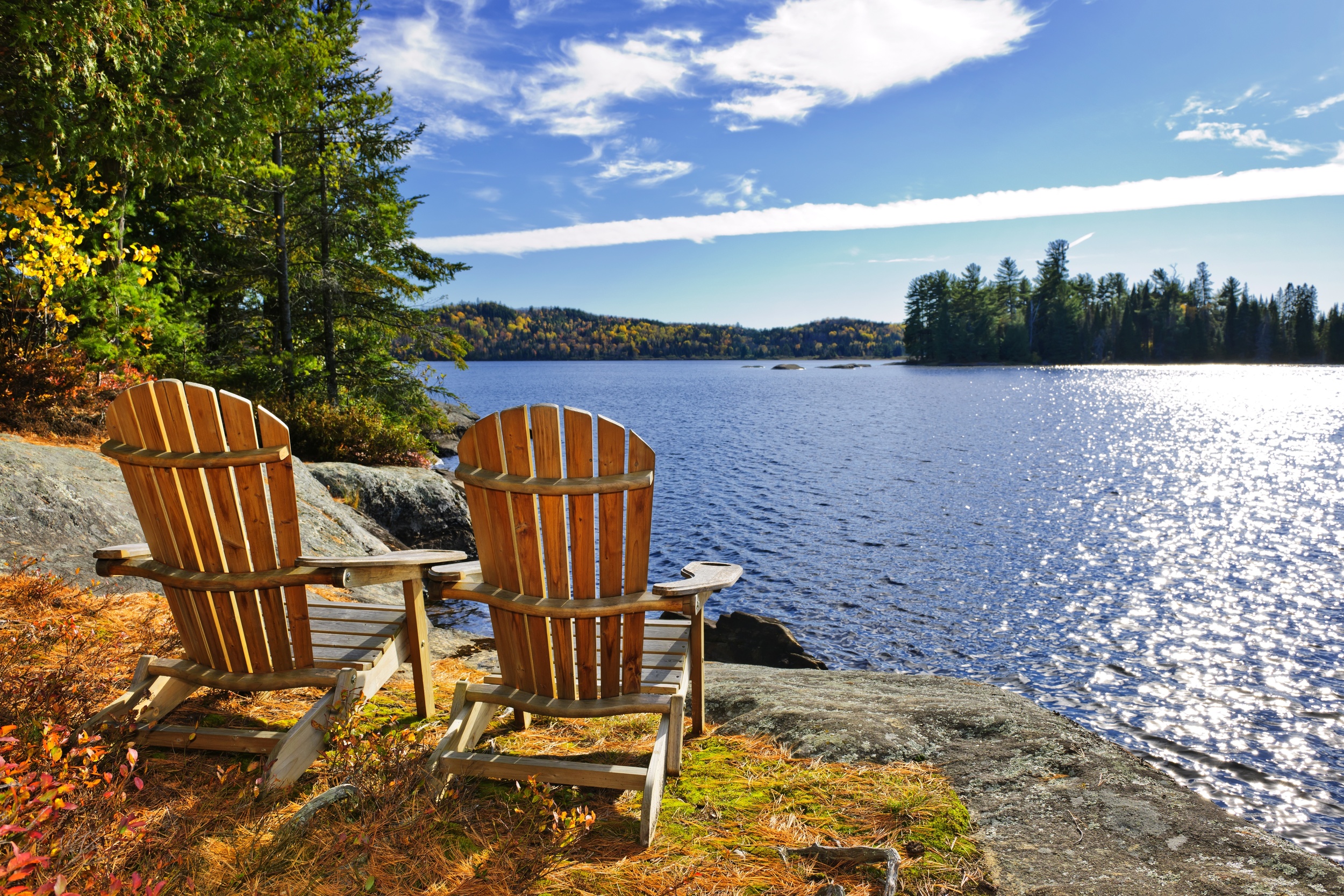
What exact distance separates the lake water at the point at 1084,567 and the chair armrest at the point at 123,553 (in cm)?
739

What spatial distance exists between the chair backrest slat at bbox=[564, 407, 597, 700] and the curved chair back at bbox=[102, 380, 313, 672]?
3.55 ft

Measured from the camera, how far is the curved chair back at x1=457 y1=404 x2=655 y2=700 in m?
2.56

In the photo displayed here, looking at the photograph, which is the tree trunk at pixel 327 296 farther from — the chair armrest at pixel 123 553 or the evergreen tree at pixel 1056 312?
the evergreen tree at pixel 1056 312

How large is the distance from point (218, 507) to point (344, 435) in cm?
1001

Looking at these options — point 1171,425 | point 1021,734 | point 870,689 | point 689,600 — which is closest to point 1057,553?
point 870,689

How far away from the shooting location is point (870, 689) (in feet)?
15.8

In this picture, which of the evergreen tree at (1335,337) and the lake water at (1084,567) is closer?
the lake water at (1084,567)

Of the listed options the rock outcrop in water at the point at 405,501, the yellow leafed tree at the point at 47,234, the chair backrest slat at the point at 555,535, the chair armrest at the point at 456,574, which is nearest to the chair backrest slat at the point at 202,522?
the chair armrest at the point at 456,574

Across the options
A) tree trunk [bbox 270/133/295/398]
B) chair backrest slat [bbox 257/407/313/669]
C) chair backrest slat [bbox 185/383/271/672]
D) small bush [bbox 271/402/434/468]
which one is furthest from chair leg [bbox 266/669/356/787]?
tree trunk [bbox 270/133/295/398]

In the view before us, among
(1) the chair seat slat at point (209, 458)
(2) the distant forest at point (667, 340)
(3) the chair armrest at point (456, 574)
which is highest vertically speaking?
(2) the distant forest at point (667, 340)

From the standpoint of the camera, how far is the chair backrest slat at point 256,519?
8.59 ft

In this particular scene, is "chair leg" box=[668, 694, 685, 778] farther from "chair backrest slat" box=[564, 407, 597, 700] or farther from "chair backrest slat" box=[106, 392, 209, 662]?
"chair backrest slat" box=[106, 392, 209, 662]

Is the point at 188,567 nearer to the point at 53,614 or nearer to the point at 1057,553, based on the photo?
the point at 53,614

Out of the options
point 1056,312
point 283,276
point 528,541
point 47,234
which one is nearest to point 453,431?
point 283,276
